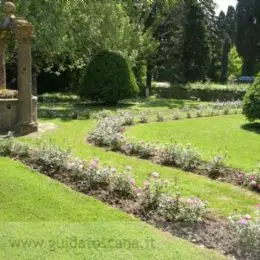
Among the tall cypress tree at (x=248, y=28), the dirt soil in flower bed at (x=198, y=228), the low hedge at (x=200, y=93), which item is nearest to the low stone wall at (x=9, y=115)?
the dirt soil in flower bed at (x=198, y=228)

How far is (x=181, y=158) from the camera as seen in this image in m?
8.63

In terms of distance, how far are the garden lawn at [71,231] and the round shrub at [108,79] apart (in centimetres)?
1370

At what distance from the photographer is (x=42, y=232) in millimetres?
5172

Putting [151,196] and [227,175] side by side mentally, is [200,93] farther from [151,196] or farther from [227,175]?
[151,196]

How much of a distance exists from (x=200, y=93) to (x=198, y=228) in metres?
24.0

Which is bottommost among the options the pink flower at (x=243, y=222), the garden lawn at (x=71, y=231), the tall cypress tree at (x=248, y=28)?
the garden lawn at (x=71, y=231)

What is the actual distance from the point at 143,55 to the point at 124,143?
19.7 metres

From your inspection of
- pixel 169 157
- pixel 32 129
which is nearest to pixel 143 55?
pixel 32 129

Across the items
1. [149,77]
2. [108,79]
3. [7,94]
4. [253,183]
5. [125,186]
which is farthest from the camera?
[149,77]

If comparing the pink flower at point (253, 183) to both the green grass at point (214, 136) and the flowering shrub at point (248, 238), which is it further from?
the flowering shrub at point (248, 238)

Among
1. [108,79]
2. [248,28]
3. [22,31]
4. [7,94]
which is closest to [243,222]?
[22,31]

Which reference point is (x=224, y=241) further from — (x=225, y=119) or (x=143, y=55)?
(x=143, y=55)

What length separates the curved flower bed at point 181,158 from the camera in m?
7.73

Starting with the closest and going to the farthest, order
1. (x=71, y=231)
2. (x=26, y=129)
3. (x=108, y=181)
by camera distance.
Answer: (x=71, y=231) < (x=108, y=181) < (x=26, y=129)
